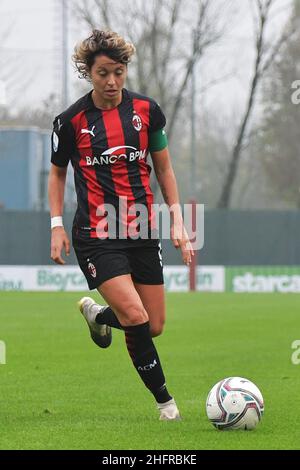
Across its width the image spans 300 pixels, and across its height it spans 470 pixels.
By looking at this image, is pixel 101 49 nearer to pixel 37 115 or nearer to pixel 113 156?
pixel 113 156

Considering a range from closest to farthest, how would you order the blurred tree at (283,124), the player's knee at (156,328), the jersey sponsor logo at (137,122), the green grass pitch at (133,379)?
the green grass pitch at (133,379) → the jersey sponsor logo at (137,122) → the player's knee at (156,328) → the blurred tree at (283,124)

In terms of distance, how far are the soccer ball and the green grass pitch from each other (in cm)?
8

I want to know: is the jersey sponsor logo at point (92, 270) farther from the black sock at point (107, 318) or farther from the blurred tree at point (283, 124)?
the blurred tree at point (283, 124)

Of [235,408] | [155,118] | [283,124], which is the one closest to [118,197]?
[155,118]

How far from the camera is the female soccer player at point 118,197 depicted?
734 cm

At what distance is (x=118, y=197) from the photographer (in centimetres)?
748

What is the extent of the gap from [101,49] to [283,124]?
135ft

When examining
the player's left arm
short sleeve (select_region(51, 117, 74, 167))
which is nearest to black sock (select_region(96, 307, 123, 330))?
the player's left arm

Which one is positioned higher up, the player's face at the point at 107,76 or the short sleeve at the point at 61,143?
the player's face at the point at 107,76

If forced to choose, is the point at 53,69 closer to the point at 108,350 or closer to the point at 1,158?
the point at 1,158

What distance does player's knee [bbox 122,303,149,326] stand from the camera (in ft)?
23.8

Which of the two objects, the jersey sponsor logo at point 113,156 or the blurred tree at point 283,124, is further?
the blurred tree at point 283,124

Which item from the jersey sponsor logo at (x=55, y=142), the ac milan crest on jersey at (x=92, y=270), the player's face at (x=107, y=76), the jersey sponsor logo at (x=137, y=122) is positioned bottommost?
the ac milan crest on jersey at (x=92, y=270)

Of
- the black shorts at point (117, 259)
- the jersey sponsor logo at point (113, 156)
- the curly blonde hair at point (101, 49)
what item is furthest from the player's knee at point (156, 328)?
the curly blonde hair at point (101, 49)
